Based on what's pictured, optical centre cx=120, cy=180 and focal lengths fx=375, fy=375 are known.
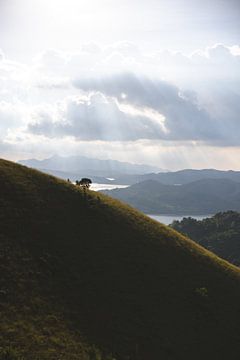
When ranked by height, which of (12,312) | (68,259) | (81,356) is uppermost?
(68,259)

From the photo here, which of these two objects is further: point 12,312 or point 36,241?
point 36,241

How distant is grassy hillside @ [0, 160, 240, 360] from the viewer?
3484 cm

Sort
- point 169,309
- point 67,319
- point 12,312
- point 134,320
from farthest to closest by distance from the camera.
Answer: point 169,309
point 134,320
point 67,319
point 12,312

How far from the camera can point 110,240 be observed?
53688 mm

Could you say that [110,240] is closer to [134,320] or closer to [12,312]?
[134,320]

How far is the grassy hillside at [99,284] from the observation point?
34.8 m

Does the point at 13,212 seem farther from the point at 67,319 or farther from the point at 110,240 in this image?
the point at 67,319

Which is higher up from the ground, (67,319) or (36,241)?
A: (36,241)

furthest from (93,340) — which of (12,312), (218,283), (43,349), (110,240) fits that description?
(218,283)

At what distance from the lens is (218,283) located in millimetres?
54500

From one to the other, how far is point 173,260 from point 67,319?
2270cm

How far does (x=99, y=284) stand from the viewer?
4406 centimetres

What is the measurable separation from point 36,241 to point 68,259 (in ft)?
14.9

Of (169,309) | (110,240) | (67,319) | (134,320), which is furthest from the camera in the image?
(110,240)
